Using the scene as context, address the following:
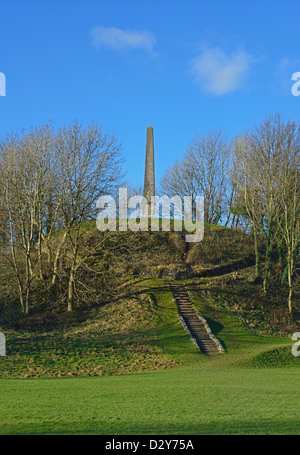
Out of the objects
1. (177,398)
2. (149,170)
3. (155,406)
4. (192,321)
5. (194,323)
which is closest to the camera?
(155,406)

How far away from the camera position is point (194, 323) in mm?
29578

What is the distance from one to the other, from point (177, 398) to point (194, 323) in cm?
1719

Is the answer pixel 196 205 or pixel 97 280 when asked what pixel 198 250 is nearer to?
pixel 97 280

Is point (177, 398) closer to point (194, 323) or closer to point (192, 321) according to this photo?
point (194, 323)

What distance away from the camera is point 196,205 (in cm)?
5475

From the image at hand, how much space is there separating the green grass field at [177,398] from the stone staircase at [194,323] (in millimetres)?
778

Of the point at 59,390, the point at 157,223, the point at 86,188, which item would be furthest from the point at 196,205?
the point at 59,390

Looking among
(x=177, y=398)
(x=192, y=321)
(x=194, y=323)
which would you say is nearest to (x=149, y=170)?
(x=192, y=321)

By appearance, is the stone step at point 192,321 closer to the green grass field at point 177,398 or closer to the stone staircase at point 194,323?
the stone staircase at point 194,323

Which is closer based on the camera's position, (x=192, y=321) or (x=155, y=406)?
(x=155, y=406)

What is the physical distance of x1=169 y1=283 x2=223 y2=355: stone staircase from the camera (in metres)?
26.3

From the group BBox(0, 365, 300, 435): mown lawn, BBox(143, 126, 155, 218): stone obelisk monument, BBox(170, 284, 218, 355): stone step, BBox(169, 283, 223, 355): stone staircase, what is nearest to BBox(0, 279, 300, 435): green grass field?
BBox(0, 365, 300, 435): mown lawn

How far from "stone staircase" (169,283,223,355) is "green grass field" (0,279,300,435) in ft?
2.55

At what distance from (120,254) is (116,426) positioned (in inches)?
1101
